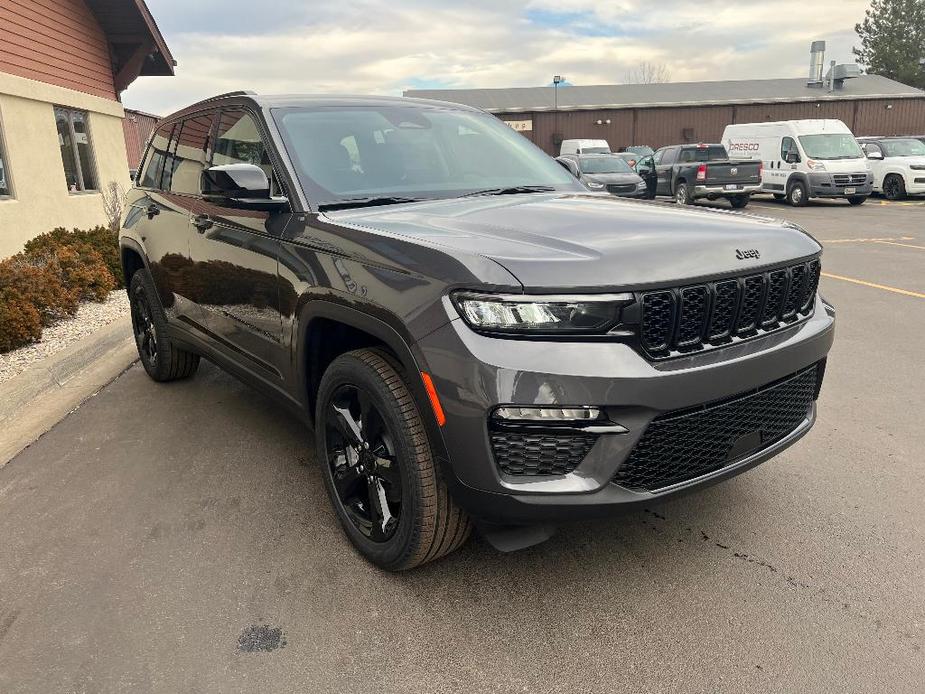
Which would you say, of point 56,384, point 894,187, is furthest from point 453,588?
point 894,187

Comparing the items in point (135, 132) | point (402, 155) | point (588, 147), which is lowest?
point (588, 147)

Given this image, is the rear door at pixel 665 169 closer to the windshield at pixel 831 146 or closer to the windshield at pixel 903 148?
the windshield at pixel 831 146

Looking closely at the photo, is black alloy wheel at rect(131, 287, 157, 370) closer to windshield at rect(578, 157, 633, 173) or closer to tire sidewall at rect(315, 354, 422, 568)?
tire sidewall at rect(315, 354, 422, 568)

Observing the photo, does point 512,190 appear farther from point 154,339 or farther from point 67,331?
point 67,331

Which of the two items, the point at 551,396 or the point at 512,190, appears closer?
the point at 551,396

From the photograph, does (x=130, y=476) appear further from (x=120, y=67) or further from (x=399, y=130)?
(x=120, y=67)

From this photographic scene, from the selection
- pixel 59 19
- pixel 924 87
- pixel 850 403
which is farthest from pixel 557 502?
pixel 924 87

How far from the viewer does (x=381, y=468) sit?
271 centimetres

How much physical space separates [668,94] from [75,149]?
37.4 meters

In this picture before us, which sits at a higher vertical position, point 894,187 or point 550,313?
point 550,313

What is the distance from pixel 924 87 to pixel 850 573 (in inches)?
2959

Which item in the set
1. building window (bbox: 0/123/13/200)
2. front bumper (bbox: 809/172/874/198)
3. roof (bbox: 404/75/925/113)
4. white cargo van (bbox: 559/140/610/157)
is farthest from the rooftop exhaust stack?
building window (bbox: 0/123/13/200)

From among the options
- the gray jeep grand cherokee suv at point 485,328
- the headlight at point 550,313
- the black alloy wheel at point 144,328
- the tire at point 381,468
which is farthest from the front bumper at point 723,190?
the headlight at point 550,313

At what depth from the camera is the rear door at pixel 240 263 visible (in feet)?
10.8
